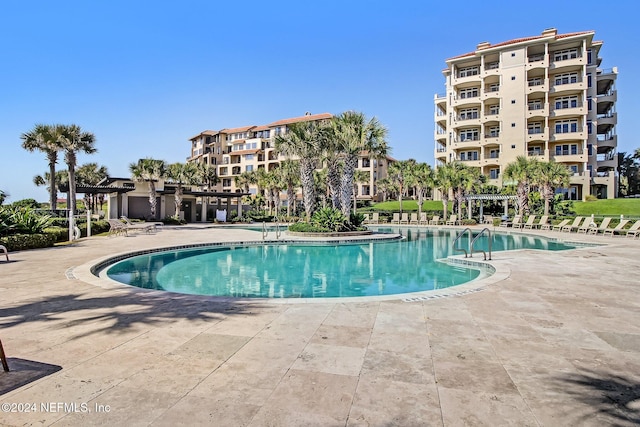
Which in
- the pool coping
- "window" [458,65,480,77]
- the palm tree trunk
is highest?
"window" [458,65,480,77]

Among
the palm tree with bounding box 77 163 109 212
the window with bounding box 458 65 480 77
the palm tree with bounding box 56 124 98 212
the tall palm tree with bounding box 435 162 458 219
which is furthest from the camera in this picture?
the palm tree with bounding box 77 163 109 212

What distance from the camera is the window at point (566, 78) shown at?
44688 millimetres

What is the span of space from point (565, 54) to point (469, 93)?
38.0 ft

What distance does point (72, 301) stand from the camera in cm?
630

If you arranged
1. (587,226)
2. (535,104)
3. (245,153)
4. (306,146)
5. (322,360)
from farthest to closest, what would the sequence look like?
(245,153)
(535,104)
(587,226)
(306,146)
(322,360)

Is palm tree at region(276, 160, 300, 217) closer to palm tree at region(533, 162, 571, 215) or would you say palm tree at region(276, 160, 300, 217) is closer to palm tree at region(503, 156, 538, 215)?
palm tree at region(503, 156, 538, 215)

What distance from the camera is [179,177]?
3750cm

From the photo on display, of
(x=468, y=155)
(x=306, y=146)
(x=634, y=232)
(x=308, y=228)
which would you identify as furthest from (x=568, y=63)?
(x=308, y=228)

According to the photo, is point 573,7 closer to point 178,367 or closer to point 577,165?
point 178,367

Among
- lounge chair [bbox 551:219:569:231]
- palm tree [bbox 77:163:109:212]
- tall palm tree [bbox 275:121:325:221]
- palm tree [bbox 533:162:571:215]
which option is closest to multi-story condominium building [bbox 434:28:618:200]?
palm tree [bbox 533:162:571:215]

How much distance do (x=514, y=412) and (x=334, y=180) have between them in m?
21.9

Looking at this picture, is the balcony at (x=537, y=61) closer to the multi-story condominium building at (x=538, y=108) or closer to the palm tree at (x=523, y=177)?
the multi-story condominium building at (x=538, y=108)

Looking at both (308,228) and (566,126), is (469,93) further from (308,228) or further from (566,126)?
(308,228)

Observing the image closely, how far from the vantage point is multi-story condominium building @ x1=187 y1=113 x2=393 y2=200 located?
63.8m
